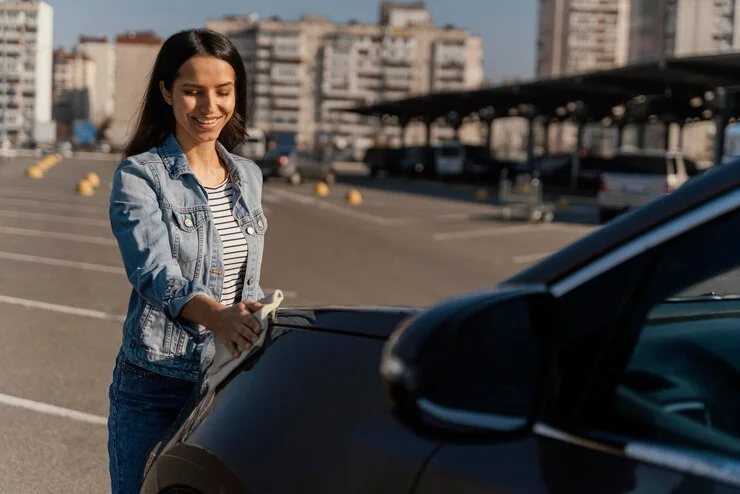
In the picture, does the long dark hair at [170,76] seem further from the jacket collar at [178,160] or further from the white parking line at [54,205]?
the white parking line at [54,205]

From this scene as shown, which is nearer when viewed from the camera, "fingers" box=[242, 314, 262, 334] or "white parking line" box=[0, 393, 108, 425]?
"fingers" box=[242, 314, 262, 334]

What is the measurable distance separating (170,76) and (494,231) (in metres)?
19.8

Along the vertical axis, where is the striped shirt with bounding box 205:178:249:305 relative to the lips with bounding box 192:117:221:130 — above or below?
below

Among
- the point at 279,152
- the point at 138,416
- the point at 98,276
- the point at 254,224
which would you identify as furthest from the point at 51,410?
the point at 279,152

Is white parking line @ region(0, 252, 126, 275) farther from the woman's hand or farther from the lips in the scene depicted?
the woman's hand

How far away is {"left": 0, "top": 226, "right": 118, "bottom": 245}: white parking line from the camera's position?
55.0ft

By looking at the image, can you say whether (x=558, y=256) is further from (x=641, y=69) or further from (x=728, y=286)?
(x=641, y=69)

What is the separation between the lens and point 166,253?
2604mm

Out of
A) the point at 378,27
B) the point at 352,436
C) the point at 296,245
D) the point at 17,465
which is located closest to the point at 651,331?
the point at 352,436

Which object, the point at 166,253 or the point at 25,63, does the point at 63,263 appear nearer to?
the point at 166,253

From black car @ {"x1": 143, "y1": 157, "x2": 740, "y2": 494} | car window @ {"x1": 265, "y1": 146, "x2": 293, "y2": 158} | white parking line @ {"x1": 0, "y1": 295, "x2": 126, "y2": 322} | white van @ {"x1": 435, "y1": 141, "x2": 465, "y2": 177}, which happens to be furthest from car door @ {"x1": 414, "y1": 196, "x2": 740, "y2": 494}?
white van @ {"x1": 435, "y1": 141, "x2": 465, "y2": 177}

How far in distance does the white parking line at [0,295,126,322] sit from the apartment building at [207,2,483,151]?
157039mm

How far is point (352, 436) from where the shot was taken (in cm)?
190

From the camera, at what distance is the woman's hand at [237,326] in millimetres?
2354
